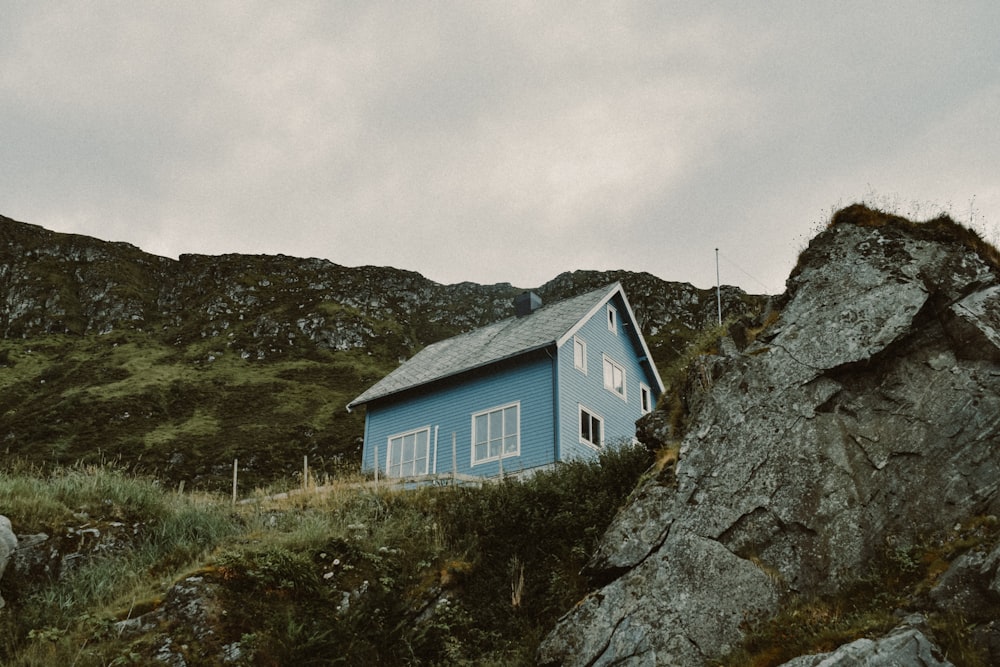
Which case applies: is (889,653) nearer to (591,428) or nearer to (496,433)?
(496,433)

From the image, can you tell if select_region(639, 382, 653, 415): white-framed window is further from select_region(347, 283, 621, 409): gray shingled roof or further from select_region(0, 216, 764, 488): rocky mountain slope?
select_region(0, 216, 764, 488): rocky mountain slope

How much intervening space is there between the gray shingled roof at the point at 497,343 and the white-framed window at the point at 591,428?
315cm

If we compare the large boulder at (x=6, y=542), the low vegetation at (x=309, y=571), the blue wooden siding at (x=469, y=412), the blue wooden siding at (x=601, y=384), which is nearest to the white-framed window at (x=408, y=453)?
the blue wooden siding at (x=469, y=412)

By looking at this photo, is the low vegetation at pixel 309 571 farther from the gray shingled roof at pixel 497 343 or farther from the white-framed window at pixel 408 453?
the white-framed window at pixel 408 453

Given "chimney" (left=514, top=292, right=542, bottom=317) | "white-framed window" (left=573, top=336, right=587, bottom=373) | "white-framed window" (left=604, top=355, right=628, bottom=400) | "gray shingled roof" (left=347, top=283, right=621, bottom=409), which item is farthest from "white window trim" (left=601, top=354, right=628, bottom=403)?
"chimney" (left=514, top=292, right=542, bottom=317)

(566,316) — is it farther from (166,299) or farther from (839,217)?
(166,299)

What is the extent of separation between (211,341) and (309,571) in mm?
81271

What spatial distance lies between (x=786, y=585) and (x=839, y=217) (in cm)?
819

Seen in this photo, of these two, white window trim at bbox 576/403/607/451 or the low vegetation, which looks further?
white window trim at bbox 576/403/607/451

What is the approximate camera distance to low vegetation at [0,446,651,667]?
1217 centimetres

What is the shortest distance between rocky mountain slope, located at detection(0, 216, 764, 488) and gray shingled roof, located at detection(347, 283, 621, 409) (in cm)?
2100

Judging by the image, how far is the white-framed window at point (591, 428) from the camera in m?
28.7

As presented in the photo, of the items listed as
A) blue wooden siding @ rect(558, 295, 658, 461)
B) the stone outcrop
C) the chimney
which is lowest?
the stone outcrop

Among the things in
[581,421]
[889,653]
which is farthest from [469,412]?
[889,653]
